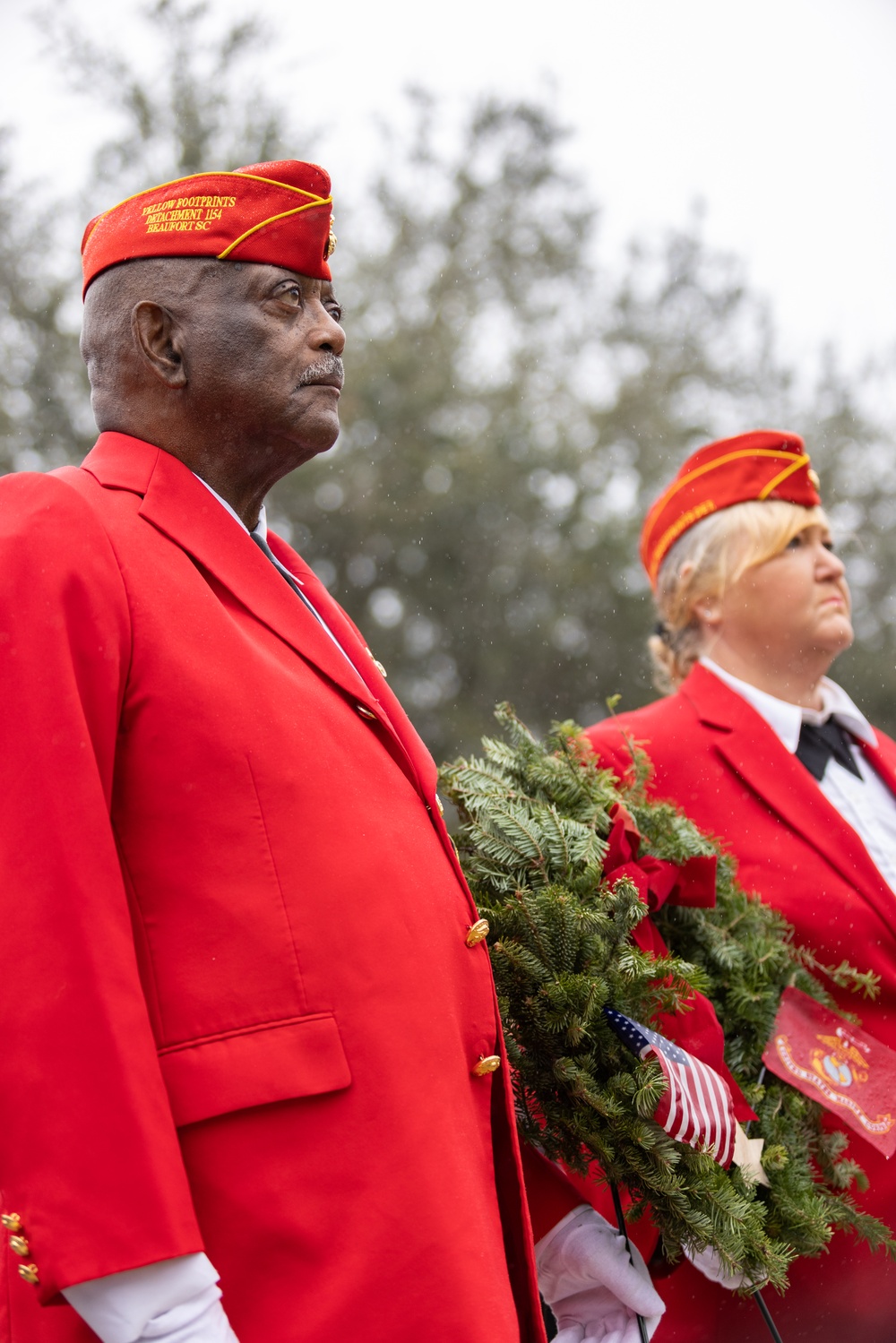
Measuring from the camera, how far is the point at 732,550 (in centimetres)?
332

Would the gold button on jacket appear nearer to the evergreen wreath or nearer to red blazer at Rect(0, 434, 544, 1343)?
red blazer at Rect(0, 434, 544, 1343)

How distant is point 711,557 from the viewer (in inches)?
133

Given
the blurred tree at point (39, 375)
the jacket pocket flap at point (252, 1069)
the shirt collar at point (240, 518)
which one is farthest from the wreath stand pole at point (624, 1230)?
the blurred tree at point (39, 375)

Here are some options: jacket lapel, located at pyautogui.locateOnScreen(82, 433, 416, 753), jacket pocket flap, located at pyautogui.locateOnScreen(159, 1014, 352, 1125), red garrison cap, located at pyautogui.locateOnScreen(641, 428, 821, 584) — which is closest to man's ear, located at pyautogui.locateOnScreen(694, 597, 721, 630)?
red garrison cap, located at pyautogui.locateOnScreen(641, 428, 821, 584)

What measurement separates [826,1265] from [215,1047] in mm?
1611

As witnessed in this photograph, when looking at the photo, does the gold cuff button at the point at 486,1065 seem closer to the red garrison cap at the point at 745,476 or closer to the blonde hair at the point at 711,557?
the blonde hair at the point at 711,557

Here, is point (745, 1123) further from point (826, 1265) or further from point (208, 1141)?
point (208, 1141)

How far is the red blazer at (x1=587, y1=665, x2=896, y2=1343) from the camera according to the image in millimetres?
2457

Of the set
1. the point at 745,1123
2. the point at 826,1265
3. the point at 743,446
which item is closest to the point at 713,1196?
the point at 745,1123

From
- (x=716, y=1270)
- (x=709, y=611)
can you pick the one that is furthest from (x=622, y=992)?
(x=709, y=611)

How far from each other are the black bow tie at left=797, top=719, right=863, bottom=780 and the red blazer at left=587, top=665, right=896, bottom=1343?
91 mm

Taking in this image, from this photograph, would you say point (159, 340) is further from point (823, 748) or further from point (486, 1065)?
point (823, 748)

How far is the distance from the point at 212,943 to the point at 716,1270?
45.7 inches

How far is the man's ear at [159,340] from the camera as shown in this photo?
1779 mm
